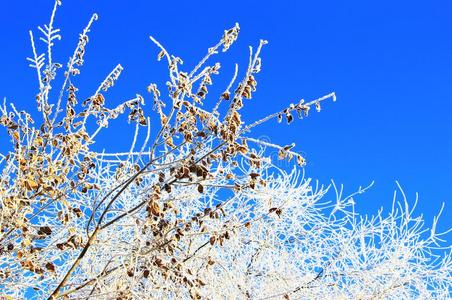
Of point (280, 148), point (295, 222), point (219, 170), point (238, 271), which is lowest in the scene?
point (280, 148)

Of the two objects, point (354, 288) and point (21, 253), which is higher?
point (354, 288)

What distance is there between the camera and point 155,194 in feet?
17.4

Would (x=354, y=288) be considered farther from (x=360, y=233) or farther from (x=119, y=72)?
(x=119, y=72)

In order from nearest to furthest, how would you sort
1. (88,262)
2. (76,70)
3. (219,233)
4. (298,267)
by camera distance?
1. (219,233)
2. (76,70)
3. (88,262)
4. (298,267)

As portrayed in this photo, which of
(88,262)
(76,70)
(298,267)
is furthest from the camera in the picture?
(298,267)

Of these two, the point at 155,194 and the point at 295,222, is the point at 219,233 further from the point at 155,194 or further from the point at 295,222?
the point at 295,222

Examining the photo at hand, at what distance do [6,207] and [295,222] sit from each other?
17.5 ft

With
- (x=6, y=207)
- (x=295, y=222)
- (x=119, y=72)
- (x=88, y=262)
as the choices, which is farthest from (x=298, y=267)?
(x=6, y=207)

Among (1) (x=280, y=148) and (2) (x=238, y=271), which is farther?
(2) (x=238, y=271)

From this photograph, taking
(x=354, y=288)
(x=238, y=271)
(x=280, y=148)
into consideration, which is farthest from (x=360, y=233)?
(x=280, y=148)

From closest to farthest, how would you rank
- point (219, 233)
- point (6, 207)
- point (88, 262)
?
Answer: point (6, 207) < point (219, 233) < point (88, 262)

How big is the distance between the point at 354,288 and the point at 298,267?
932 millimetres

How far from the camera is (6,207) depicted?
566 centimetres

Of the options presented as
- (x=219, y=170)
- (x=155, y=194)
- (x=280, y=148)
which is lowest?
(x=155, y=194)
